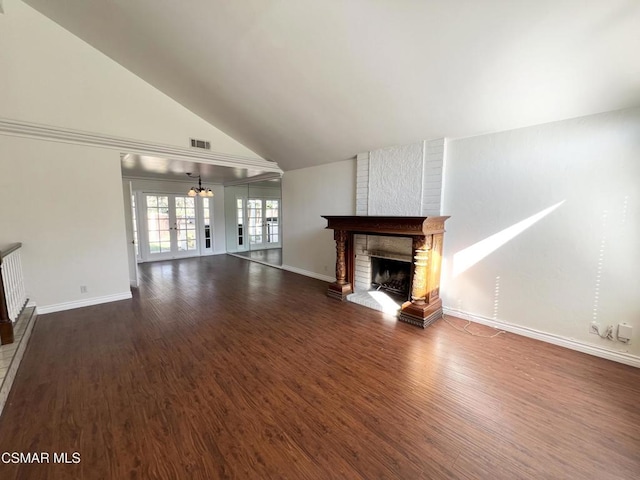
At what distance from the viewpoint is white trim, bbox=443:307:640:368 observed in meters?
2.49

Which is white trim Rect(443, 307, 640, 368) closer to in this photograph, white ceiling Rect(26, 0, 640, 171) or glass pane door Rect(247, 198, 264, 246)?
white ceiling Rect(26, 0, 640, 171)

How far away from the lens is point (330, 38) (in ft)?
8.54

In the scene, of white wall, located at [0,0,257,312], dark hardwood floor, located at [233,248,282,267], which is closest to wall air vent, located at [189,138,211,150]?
white wall, located at [0,0,257,312]

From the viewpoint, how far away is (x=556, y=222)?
9.04ft

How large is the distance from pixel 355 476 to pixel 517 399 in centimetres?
142

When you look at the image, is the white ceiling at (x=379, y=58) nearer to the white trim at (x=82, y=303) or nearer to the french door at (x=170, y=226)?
the white trim at (x=82, y=303)

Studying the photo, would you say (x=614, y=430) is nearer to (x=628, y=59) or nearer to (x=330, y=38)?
(x=628, y=59)

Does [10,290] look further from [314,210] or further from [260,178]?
[260,178]

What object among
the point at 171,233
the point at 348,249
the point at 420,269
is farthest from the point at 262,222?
the point at 420,269

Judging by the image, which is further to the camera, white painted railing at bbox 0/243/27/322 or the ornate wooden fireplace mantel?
the ornate wooden fireplace mantel

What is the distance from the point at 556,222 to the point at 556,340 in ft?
4.05

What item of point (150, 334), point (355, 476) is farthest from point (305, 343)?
point (150, 334)

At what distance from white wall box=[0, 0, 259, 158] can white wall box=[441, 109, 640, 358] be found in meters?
4.63

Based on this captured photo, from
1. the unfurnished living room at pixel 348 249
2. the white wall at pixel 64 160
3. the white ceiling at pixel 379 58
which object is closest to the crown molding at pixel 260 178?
the unfurnished living room at pixel 348 249
